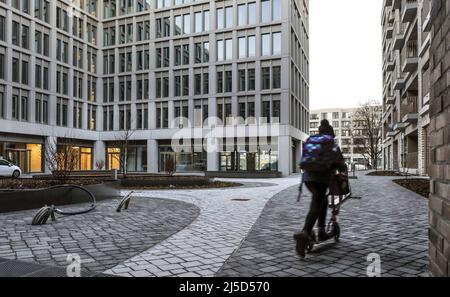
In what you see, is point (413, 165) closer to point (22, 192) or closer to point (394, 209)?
point (394, 209)

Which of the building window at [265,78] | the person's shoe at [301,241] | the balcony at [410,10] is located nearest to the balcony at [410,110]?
the balcony at [410,10]

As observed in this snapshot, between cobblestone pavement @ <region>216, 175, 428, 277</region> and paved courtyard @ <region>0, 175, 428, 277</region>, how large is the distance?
1 centimetres

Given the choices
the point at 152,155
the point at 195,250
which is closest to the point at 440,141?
the point at 195,250

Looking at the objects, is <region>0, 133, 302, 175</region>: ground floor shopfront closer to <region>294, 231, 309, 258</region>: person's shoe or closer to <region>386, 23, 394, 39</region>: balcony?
<region>386, 23, 394, 39</region>: balcony

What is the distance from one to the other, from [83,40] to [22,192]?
40.7m

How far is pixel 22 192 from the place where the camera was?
9562 millimetres

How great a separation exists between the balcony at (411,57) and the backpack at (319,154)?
31218 millimetres

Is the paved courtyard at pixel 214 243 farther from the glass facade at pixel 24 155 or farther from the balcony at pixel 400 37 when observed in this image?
the balcony at pixel 400 37

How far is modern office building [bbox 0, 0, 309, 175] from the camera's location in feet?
125

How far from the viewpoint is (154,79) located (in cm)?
4544

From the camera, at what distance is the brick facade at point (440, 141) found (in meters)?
3.11

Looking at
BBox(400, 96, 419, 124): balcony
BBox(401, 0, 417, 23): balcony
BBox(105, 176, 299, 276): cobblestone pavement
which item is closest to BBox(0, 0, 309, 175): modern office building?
BBox(400, 96, 419, 124): balcony

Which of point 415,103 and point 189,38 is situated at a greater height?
point 189,38
